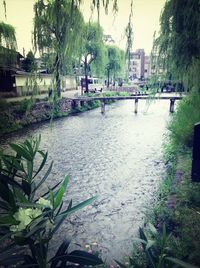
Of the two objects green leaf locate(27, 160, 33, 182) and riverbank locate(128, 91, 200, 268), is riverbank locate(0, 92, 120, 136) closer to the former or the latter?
riverbank locate(128, 91, 200, 268)

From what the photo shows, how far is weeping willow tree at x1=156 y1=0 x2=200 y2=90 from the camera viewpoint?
3.33m

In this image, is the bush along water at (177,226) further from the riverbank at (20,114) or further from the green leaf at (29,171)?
the riverbank at (20,114)

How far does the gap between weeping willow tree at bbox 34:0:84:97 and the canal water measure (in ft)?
4.14

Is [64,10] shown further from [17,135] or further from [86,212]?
[17,135]

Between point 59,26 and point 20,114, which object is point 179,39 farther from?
point 20,114

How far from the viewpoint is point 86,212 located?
5605 millimetres

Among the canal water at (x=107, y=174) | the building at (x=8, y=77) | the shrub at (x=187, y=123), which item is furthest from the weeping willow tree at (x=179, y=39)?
the building at (x=8, y=77)

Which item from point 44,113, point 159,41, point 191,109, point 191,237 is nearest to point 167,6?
point 159,41

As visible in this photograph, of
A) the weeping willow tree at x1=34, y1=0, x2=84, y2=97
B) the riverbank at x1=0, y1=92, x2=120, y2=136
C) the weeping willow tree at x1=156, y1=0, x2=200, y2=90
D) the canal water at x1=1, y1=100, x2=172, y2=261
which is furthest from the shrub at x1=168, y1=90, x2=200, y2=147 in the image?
the riverbank at x1=0, y1=92, x2=120, y2=136

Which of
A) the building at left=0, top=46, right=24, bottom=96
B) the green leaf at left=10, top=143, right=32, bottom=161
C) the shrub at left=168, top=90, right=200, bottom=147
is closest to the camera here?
the green leaf at left=10, top=143, right=32, bottom=161

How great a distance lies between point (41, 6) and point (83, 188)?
600cm

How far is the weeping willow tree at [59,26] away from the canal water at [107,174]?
1261 millimetres

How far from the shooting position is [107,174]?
8.24m

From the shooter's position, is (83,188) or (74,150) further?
(74,150)
